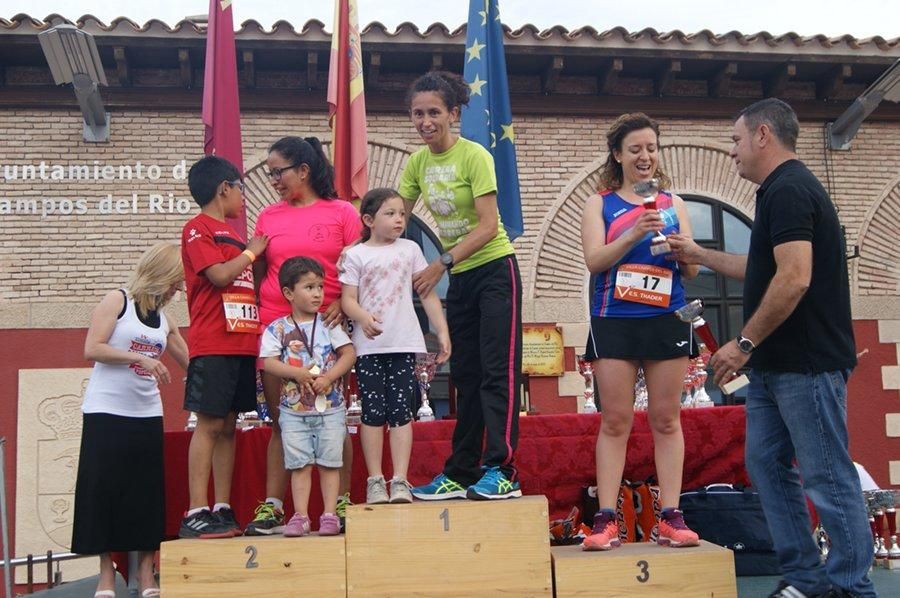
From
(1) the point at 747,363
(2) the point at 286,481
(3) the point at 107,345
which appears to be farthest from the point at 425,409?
(1) the point at 747,363

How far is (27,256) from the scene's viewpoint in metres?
8.47

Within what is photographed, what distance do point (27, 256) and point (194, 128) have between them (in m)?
1.87

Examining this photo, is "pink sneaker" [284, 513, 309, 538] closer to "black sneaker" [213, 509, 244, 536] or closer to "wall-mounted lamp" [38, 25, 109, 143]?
"black sneaker" [213, 509, 244, 536]

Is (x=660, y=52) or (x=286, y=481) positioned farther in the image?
(x=660, y=52)

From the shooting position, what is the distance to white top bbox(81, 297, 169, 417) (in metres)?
4.48

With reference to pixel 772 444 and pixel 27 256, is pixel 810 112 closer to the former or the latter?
pixel 772 444

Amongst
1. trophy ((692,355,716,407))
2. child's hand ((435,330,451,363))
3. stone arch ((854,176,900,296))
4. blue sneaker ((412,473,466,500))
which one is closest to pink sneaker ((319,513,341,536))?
blue sneaker ((412,473,466,500))

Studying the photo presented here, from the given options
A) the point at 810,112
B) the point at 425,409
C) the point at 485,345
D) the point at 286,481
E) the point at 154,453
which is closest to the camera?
the point at 485,345

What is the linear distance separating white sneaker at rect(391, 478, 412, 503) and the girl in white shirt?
59 millimetres

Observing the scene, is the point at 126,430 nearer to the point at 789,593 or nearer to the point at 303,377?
the point at 303,377

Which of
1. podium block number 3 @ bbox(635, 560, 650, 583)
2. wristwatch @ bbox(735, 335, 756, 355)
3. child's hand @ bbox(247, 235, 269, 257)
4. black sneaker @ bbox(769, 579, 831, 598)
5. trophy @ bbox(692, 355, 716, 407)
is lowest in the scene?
black sneaker @ bbox(769, 579, 831, 598)

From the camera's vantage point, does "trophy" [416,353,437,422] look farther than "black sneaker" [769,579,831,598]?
Yes

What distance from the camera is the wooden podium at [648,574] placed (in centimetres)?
354

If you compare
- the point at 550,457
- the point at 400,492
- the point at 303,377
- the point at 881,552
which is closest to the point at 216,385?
the point at 303,377
